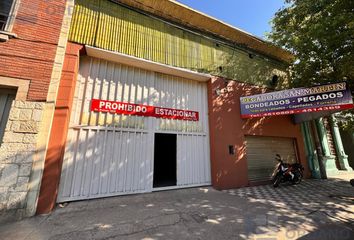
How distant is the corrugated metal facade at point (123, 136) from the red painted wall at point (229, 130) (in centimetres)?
44

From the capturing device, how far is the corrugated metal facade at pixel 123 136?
5352mm

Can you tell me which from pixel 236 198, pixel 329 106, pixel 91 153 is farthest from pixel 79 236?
pixel 329 106

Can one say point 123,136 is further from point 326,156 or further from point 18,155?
point 326,156

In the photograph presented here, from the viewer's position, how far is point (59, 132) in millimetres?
4801

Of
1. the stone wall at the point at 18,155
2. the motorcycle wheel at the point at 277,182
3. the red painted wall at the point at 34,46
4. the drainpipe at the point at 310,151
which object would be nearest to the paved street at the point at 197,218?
the stone wall at the point at 18,155

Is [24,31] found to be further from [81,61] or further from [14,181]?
[14,181]

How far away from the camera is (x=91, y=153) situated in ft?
18.0

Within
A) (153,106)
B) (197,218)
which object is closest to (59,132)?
(153,106)

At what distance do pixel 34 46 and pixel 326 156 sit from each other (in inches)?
546

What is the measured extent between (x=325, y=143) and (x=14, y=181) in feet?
45.6

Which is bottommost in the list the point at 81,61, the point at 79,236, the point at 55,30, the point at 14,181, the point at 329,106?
the point at 79,236

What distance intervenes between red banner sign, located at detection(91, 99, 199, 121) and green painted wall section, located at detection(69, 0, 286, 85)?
1.87m

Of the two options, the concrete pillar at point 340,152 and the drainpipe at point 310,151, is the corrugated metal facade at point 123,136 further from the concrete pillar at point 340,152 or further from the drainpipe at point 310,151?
the concrete pillar at point 340,152

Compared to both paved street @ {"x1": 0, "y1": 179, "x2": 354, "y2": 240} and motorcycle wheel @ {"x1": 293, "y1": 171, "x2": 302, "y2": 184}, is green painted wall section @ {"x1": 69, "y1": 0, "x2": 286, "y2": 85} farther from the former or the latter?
paved street @ {"x1": 0, "y1": 179, "x2": 354, "y2": 240}
